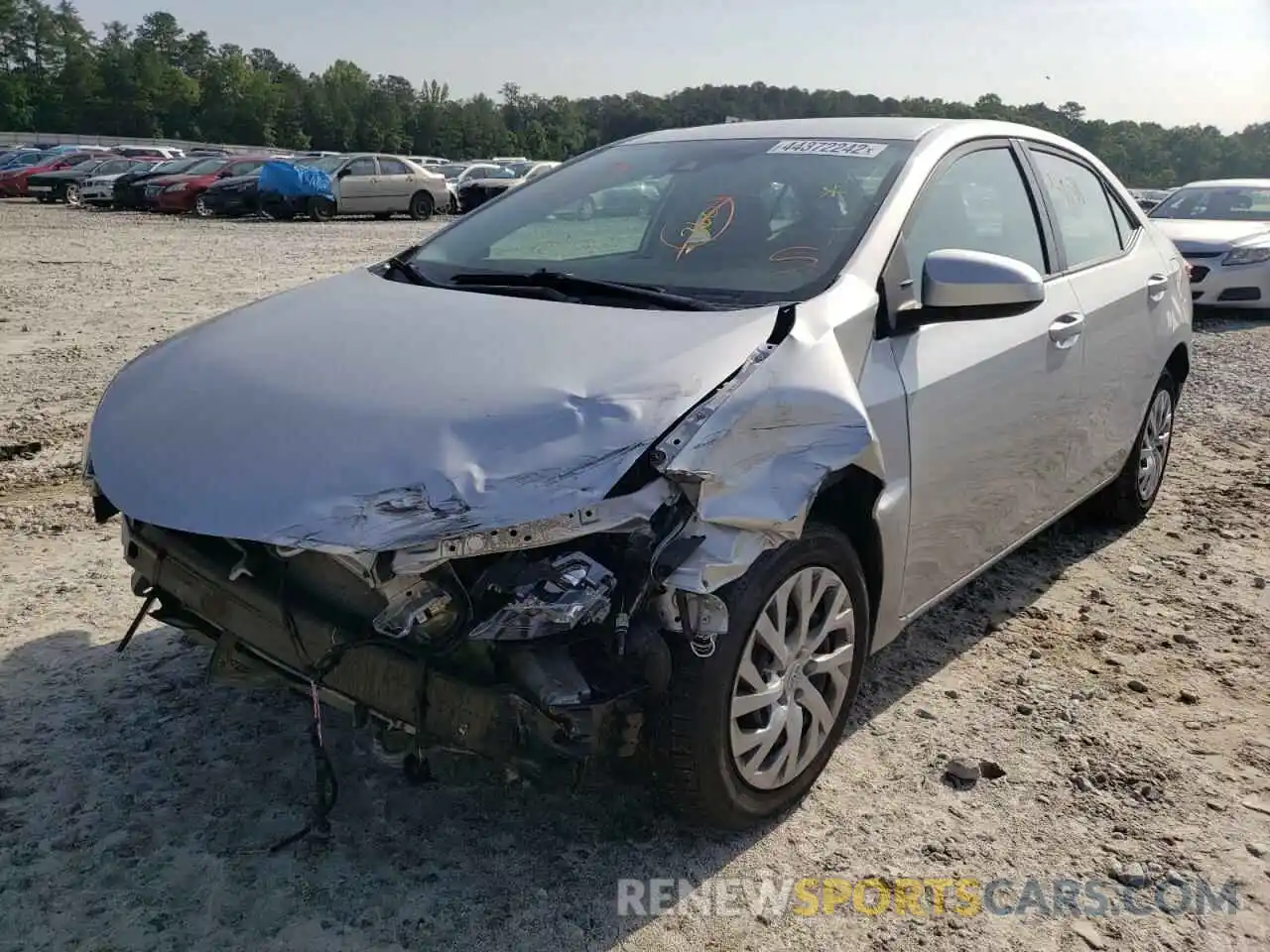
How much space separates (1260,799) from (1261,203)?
1225 cm

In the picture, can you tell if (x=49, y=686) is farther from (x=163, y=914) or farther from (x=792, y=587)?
(x=792, y=587)

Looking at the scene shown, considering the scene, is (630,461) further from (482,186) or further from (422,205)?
(482,186)

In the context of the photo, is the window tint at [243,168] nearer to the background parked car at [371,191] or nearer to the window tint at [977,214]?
the background parked car at [371,191]

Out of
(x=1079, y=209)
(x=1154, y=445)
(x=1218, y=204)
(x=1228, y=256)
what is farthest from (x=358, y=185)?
(x=1079, y=209)

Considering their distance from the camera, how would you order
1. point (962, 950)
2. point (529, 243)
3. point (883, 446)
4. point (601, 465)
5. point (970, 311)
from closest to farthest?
point (601, 465)
point (962, 950)
point (883, 446)
point (970, 311)
point (529, 243)

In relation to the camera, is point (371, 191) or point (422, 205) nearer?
point (371, 191)

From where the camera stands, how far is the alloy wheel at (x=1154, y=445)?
495 cm

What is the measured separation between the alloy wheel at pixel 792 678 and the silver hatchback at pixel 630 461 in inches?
0.4

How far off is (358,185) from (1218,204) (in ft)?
60.7

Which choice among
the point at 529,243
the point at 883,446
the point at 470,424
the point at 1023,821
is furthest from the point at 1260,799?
the point at 529,243

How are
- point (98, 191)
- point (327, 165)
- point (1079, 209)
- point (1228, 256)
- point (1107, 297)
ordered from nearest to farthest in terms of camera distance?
point (1107, 297) → point (1079, 209) → point (1228, 256) → point (327, 165) → point (98, 191)

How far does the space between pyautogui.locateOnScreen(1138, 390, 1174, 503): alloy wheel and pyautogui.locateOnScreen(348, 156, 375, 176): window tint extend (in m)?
23.0

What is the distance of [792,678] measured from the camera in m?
2.74

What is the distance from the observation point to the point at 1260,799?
3.02 m
